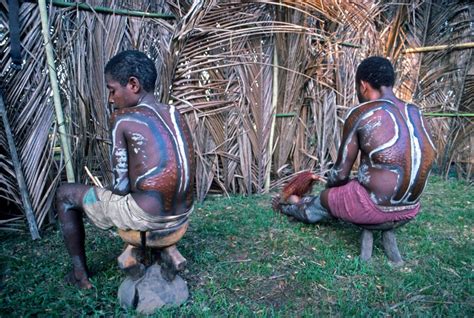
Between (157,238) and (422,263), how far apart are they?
6.55 ft

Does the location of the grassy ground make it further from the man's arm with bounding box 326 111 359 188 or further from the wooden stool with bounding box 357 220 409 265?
the man's arm with bounding box 326 111 359 188

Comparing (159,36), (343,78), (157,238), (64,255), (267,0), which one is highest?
(267,0)

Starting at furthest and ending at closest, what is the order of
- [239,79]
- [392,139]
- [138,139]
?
[239,79] < [392,139] < [138,139]

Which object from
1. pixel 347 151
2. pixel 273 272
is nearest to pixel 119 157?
pixel 273 272

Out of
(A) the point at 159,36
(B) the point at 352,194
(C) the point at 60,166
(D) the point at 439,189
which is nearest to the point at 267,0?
(A) the point at 159,36

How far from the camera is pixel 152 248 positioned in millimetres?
2010

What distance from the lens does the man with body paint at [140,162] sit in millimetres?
1839

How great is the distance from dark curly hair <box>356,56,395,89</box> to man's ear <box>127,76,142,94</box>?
1.57 m

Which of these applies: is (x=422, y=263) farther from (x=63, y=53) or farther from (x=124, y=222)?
(x=63, y=53)

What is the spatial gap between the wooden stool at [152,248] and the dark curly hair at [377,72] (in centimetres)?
162

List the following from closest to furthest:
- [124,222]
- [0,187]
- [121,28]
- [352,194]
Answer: [124,222] < [352,194] < [0,187] < [121,28]

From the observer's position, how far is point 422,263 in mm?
2619

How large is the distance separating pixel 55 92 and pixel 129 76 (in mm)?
1236

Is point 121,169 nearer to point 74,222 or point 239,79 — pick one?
point 74,222
